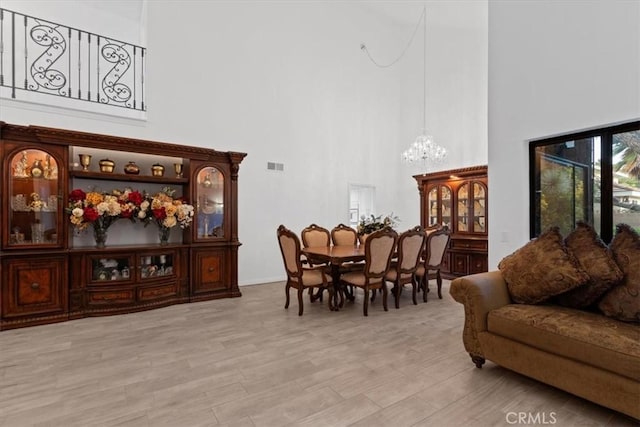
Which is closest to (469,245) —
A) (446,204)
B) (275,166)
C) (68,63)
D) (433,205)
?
(446,204)

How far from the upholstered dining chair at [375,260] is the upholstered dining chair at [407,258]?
0.56 ft

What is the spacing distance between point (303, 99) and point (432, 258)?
158 inches

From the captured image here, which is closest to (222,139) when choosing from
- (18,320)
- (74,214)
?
(74,214)

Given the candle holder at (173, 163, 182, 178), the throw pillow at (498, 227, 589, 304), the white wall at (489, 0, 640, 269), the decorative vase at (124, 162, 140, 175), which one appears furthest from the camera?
the candle holder at (173, 163, 182, 178)

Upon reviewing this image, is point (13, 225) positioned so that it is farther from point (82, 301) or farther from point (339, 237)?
point (339, 237)

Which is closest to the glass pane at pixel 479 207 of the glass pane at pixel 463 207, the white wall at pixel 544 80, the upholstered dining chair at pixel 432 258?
the glass pane at pixel 463 207

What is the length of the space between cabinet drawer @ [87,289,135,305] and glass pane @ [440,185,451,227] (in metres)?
5.53

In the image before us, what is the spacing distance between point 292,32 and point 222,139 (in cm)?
271

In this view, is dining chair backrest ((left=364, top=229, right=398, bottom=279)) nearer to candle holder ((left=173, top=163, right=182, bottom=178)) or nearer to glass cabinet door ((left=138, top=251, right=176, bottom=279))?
glass cabinet door ((left=138, top=251, right=176, bottom=279))

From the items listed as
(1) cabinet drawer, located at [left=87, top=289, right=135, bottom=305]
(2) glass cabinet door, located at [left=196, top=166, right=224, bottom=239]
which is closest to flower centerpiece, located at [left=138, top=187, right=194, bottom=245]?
(2) glass cabinet door, located at [left=196, top=166, right=224, bottom=239]

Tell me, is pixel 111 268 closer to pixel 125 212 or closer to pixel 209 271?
pixel 125 212

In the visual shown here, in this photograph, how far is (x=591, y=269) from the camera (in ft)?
7.68

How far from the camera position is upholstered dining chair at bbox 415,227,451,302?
457cm

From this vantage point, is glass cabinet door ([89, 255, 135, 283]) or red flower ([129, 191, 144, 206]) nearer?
glass cabinet door ([89, 255, 135, 283])
